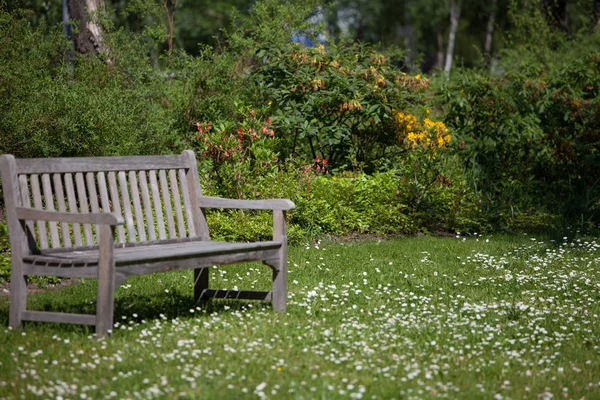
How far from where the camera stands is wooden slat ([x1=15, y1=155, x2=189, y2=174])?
5039 millimetres

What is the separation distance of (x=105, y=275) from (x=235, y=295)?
4.65 ft

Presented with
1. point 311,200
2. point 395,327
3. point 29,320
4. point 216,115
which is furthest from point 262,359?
point 216,115

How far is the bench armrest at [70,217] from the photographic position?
461 centimetres

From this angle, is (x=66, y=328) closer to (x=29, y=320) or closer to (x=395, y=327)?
(x=29, y=320)

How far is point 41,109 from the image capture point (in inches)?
314

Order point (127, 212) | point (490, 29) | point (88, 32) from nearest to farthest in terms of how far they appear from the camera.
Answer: point (127, 212) < point (88, 32) < point (490, 29)

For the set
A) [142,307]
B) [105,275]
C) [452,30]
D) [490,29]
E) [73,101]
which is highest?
[490,29]

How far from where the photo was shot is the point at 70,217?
15.4 feet

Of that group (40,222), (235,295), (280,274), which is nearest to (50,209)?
(40,222)

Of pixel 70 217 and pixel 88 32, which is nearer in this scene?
pixel 70 217

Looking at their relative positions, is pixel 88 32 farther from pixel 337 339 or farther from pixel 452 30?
pixel 452 30

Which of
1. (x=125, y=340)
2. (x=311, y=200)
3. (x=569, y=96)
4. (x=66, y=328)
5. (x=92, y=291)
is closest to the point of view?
(x=125, y=340)

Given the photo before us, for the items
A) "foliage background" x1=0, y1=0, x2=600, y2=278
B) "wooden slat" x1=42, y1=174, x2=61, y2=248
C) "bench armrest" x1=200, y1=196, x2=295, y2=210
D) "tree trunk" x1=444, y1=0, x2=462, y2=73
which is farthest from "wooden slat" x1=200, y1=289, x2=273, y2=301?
"tree trunk" x1=444, y1=0, x2=462, y2=73

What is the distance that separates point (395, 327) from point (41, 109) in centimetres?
447
